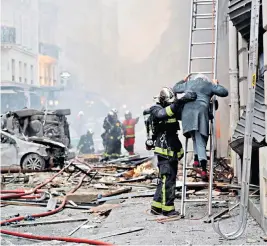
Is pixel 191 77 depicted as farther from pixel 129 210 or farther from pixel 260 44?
pixel 129 210

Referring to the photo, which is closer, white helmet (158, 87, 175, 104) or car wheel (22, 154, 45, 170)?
white helmet (158, 87, 175, 104)

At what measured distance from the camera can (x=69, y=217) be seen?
22.6 feet

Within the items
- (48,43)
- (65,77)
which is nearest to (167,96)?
(48,43)

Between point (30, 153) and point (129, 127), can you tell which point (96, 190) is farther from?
point (129, 127)

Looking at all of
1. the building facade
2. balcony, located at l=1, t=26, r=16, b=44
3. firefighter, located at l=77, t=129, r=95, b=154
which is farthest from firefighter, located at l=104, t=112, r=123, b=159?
the building facade

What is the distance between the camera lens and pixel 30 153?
12.5m

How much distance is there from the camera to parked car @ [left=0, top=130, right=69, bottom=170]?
12492 millimetres

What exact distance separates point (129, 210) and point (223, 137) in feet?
17.3

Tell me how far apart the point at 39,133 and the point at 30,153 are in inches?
88.0

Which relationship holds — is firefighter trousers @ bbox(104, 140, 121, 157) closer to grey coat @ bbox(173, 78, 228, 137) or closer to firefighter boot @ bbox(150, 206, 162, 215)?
firefighter boot @ bbox(150, 206, 162, 215)

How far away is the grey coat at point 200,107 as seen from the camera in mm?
5289

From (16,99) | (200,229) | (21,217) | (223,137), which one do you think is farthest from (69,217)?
(16,99)

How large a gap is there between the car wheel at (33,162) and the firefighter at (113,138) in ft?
12.5

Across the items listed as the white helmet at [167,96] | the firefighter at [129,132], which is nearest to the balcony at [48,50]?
the firefighter at [129,132]
